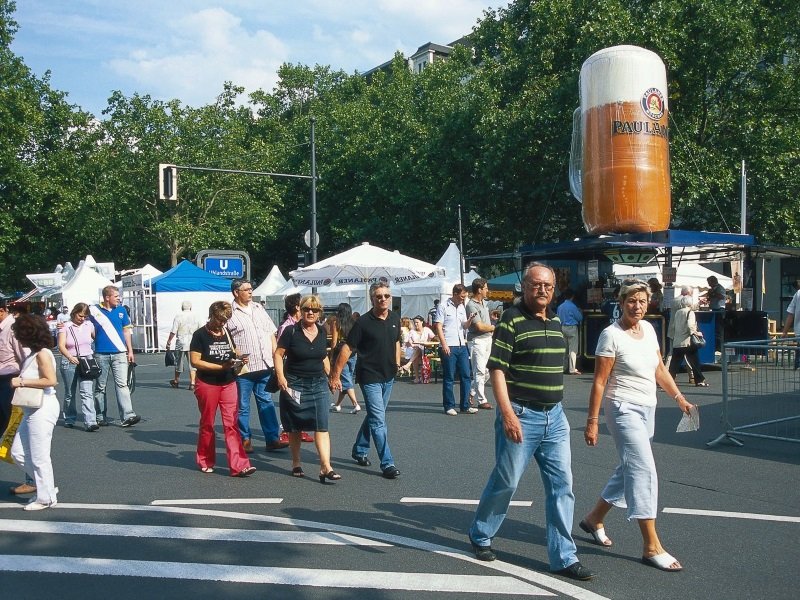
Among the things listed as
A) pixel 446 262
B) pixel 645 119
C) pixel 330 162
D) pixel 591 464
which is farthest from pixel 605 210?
pixel 330 162

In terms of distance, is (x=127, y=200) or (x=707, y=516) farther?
(x=127, y=200)

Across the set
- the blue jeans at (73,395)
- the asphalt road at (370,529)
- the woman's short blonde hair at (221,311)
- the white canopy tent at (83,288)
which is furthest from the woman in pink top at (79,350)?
the white canopy tent at (83,288)

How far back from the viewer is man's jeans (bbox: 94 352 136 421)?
1158 cm

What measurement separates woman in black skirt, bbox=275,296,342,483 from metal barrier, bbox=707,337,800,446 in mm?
4214

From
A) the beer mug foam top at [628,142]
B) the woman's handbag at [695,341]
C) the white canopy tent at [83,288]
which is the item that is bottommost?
the woman's handbag at [695,341]

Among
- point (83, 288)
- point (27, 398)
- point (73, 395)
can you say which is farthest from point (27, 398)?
point (83, 288)

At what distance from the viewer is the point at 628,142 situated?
60.7 ft

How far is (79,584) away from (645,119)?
1624 cm

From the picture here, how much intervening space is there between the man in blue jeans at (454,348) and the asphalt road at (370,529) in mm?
2422

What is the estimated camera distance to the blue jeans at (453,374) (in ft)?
40.5

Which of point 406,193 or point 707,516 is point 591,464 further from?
point 406,193

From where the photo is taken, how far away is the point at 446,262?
27.7 metres

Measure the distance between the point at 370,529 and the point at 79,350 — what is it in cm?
672

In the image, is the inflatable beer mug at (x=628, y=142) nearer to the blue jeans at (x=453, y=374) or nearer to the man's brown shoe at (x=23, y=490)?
the blue jeans at (x=453, y=374)
